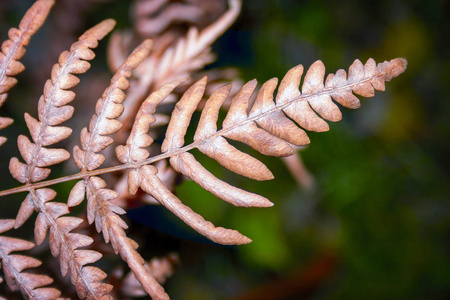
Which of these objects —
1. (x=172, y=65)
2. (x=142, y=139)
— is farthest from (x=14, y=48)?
(x=172, y=65)

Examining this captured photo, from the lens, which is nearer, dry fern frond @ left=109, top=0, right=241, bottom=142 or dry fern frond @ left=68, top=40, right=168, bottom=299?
dry fern frond @ left=68, top=40, right=168, bottom=299

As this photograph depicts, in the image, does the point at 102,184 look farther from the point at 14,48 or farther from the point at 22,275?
the point at 14,48

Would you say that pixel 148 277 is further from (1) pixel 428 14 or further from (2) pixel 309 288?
(1) pixel 428 14

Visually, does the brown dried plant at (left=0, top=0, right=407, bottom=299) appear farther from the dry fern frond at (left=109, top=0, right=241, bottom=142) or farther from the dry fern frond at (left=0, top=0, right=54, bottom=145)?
the dry fern frond at (left=109, top=0, right=241, bottom=142)

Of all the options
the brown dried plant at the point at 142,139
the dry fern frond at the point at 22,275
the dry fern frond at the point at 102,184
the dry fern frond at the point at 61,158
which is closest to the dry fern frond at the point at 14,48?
the brown dried plant at the point at 142,139

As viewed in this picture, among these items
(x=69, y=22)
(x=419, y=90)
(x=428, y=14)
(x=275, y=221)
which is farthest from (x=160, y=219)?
(x=428, y=14)

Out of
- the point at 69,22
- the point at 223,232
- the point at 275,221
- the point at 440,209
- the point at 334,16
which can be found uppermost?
the point at 69,22

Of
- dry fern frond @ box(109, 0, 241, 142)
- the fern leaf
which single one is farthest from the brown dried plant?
dry fern frond @ box(109, 0, 241, 142)

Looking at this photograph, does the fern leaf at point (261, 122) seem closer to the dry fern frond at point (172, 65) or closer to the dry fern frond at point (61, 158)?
the dry fern frond at point (61, 158)
